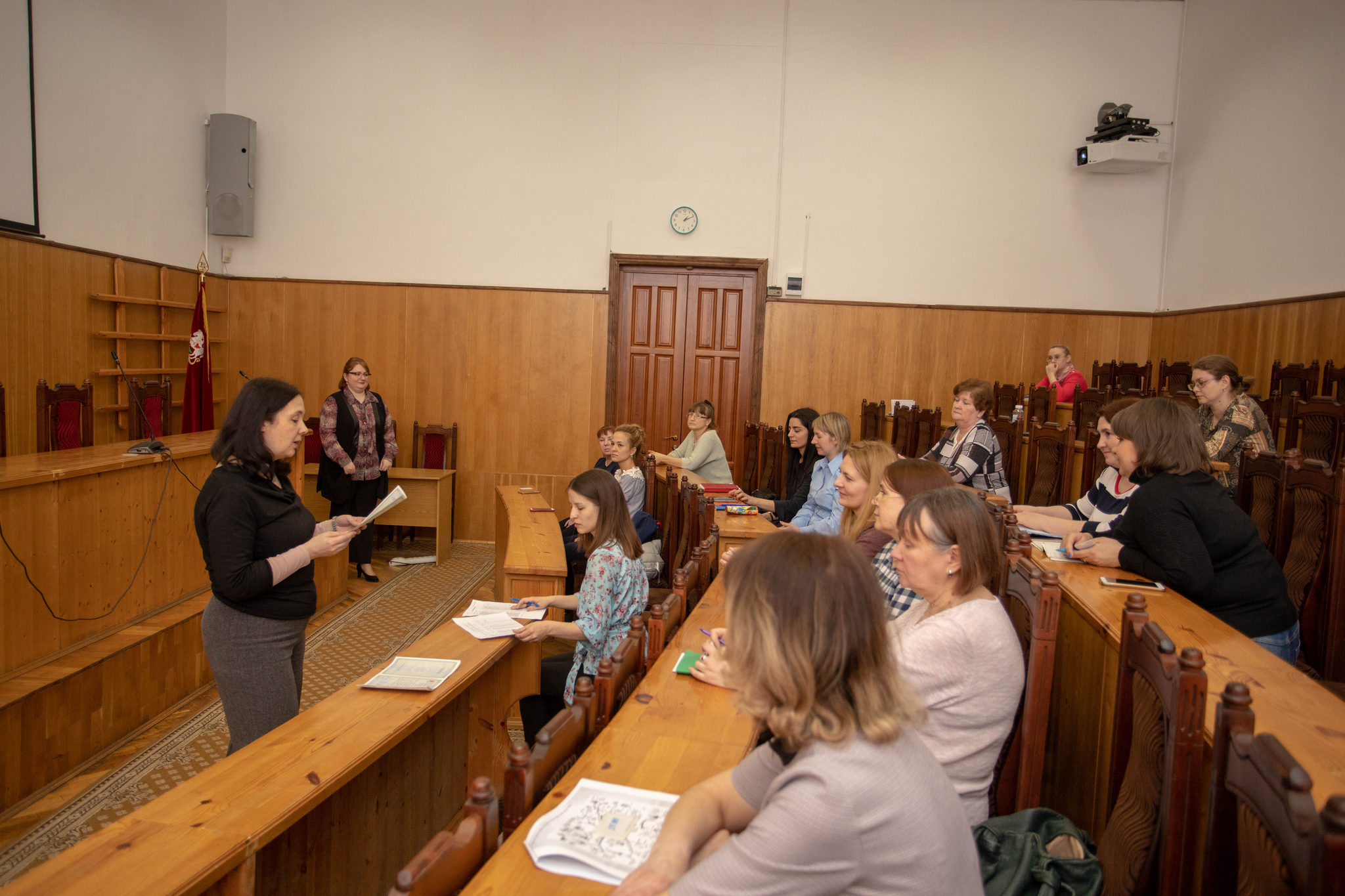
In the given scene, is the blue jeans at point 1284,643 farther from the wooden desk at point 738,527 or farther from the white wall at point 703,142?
the white wall at point 703,142

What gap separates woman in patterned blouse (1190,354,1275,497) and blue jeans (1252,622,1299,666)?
6.21ft

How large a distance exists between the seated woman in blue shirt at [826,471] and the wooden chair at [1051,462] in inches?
39.5

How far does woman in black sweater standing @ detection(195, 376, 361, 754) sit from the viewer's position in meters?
2.40

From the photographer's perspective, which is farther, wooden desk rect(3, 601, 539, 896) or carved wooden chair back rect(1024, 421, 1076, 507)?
carved wooden chair back rect(1024, 421, 1076, 507)

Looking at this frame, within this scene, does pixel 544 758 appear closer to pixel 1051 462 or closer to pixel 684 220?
pixel 1051 462

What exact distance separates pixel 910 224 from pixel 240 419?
646 cm

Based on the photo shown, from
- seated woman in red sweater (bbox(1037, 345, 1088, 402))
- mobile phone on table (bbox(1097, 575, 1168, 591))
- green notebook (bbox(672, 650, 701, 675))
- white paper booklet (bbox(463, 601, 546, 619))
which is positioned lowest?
white paper booklet (bbox(463, 601, 546, 619))

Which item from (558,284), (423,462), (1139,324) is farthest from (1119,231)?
(423,462)

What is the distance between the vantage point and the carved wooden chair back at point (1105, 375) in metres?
7.00

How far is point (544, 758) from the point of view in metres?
1.66

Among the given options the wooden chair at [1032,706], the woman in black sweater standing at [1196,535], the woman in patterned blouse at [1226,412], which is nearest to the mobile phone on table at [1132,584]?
the woman in black sweater standing at [1196,535]

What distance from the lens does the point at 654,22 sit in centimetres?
757

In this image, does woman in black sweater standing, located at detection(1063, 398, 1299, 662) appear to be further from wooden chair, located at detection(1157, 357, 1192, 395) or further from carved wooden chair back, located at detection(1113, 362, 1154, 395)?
carved wooden chair back, located at detection(1113, 362, 1154, 395)

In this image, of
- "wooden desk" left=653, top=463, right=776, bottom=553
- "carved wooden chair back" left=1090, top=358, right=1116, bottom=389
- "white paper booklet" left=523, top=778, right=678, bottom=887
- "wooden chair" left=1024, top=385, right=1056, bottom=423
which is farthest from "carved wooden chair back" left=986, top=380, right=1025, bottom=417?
"white paper booklet" left=523, top=778, right=678, bottom=887
